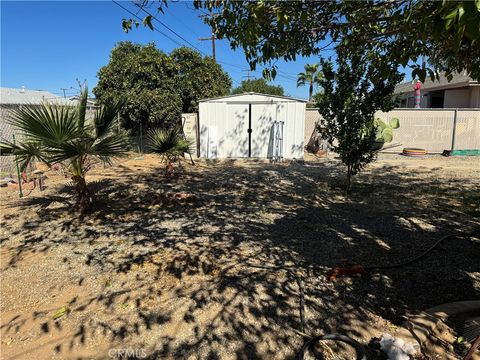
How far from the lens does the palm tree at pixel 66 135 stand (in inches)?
202

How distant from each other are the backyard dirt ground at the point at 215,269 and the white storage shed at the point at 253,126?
6.19 metres

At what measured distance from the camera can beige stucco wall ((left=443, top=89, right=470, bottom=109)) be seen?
20.2m

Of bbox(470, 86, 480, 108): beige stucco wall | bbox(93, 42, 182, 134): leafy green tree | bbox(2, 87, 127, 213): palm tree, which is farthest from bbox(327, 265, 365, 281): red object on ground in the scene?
bbox(470, 86, 480, 108): beige stucco wall

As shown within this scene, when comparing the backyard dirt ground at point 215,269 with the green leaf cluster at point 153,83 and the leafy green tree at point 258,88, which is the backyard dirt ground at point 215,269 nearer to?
the green leaf cluster at point 153,83

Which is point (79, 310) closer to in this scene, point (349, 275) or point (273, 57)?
point (349, 275)

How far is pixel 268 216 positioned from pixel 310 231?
3.42 feet

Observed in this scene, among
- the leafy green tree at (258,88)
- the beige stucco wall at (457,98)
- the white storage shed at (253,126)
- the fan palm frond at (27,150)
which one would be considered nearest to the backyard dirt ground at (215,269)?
the fan palm frond at (27,150)

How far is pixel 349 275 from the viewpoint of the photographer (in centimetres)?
384

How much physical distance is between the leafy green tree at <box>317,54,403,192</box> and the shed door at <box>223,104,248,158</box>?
20.8 feet

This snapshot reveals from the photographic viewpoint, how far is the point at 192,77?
16.0m

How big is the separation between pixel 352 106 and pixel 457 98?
56.4ft

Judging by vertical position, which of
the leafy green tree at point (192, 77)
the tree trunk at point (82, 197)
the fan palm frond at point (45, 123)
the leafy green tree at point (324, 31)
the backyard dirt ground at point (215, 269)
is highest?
the leafy green tree at point (192, 77)

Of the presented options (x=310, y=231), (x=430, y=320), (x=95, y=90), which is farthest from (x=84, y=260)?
Result: (x=95, y=90)
